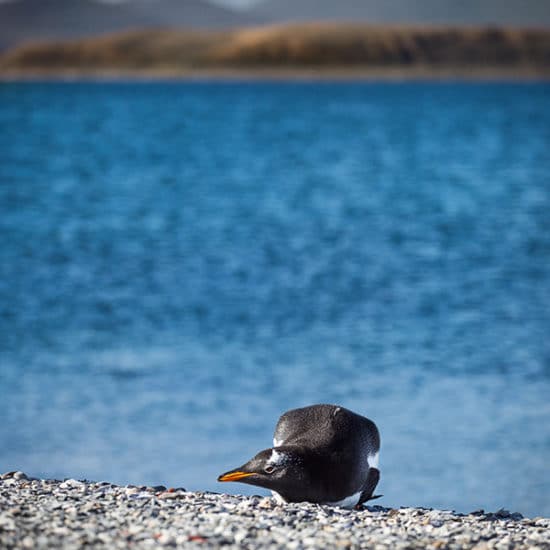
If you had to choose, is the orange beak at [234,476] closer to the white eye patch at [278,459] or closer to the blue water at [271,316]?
the white eye patch at [278,459]

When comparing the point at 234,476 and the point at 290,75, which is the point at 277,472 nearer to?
the point at 234,476

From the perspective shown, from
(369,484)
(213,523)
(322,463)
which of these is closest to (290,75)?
(369,484)

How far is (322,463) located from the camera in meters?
7.54

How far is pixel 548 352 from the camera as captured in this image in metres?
18.1

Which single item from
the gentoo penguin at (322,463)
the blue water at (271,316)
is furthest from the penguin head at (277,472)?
the blue water at (271,316)

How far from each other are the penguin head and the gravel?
14 cm

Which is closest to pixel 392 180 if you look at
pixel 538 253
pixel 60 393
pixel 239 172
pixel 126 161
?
pixel 239 172

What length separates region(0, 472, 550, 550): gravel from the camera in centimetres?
635

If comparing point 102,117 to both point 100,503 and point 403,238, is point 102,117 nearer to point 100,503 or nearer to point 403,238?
point 403,238

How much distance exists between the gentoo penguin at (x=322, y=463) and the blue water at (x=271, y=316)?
14.3 ft

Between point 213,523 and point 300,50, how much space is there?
456ft

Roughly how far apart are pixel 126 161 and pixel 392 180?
13.2m

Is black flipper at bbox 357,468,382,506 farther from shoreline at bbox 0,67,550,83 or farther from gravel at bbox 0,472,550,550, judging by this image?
shoreline at bbox 0,67,550,83

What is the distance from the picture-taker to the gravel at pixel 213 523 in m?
6.35
